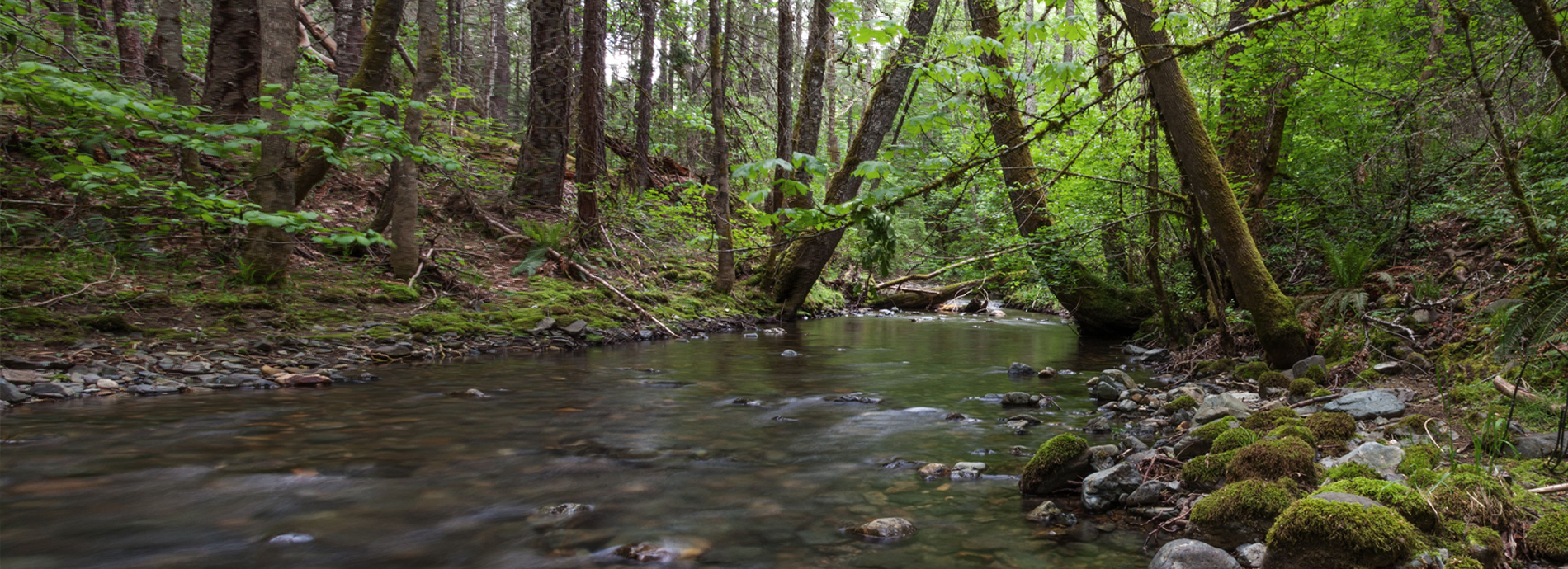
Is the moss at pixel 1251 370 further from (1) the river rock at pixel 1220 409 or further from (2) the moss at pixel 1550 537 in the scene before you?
(2) the moss at pixel 1550 537

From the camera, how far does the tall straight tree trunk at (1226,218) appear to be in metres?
6.61

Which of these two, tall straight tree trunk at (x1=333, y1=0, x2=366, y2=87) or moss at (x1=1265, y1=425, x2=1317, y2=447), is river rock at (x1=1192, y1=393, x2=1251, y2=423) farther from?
tall straight tree trunk at (x1=333, y1=0, x2=366, y2=87)

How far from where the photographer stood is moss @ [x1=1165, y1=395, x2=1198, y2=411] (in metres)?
5.56

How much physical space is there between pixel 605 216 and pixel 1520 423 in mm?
11113

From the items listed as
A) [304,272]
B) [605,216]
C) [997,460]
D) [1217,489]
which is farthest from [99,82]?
[1217,489]

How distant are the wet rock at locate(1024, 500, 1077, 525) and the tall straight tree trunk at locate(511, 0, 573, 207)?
385 inches

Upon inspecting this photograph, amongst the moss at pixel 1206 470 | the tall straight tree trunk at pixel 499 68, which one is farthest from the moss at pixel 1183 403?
the tall straight tree trunk at pixel 499 68

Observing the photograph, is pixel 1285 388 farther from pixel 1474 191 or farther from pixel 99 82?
pixel 99 82

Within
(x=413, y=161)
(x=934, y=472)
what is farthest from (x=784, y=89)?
(x=934, y=472)

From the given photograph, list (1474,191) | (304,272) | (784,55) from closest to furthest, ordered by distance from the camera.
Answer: (1474,191) → (304,272) → (784,55)

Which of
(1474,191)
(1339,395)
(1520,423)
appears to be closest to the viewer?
(1520,423)

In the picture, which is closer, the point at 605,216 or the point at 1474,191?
the point at 1474,191

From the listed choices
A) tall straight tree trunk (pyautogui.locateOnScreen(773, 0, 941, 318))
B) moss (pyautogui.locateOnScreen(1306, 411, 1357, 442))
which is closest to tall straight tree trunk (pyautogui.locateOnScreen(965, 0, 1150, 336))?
tall straight tree trunk (pyautogui.locateOnScreen(773, 0, 941, 318))

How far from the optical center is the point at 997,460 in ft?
15.0
